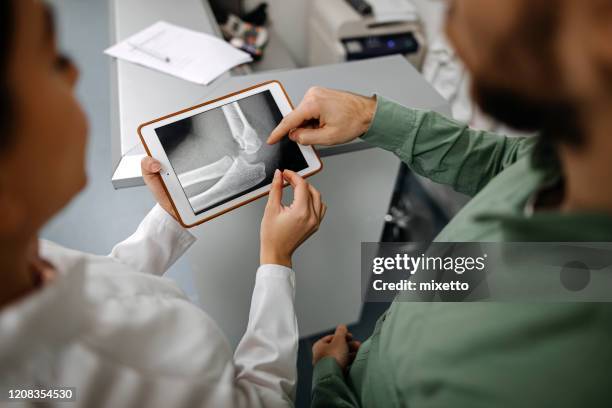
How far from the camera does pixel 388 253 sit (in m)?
1.58

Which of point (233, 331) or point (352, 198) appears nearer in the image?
point (352, 198)

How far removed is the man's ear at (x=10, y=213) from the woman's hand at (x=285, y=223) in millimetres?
456

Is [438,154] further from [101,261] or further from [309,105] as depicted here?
[101,261]

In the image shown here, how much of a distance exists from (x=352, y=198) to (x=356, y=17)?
1281 mm

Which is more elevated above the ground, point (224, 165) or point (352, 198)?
point (224, 165)

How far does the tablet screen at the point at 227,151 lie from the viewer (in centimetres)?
84

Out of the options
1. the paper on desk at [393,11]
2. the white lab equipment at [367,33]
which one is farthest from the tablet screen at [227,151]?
the paper on desk at [393,11]

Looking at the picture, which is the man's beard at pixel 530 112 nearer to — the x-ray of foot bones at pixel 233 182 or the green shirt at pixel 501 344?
the green shirt at pixel 501 344

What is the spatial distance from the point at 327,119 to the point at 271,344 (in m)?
0.50

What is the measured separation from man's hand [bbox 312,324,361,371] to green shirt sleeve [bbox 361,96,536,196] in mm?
473

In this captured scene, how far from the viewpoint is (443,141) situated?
35.0 inches

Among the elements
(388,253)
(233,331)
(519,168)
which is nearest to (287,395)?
(519,168)

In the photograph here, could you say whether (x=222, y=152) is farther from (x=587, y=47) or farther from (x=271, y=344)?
(x=587, y=47)

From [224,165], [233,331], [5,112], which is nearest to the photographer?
[5,112]
